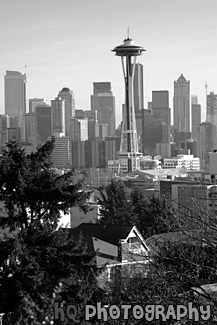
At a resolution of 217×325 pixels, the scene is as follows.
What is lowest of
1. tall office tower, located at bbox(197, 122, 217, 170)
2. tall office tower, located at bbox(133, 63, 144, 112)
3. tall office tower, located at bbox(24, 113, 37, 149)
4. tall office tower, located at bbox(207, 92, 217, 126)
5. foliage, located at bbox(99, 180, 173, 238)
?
foliage, located at bbox(99, 180, 173, 238)

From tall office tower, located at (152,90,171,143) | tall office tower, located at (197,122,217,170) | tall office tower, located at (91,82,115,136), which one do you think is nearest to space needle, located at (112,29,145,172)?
tall office tower, located at (197,122,217,170)

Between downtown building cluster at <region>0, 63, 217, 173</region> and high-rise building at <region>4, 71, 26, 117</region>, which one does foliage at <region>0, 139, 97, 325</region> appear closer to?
downtown building cluster at <region>0, 63, 217, 173</region>

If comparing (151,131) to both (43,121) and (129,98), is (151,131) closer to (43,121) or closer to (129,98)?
(43,121)

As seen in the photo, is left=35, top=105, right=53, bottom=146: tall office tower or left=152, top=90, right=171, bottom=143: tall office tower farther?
left=152, top=90, right=171, bottom=143: tall office tower

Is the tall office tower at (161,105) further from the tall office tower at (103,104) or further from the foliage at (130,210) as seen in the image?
the foliage at (130,210)

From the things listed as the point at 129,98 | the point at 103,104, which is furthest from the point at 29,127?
the point at 129,98

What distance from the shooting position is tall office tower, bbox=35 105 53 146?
154375mm

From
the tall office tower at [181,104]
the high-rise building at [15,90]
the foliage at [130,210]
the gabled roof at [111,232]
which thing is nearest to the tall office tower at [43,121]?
the high-rise building at [15,90]

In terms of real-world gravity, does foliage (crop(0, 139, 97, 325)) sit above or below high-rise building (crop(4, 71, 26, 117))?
below

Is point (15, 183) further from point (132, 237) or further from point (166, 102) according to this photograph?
point (166, 102)

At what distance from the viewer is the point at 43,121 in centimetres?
15625

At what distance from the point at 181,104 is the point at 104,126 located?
899 inches

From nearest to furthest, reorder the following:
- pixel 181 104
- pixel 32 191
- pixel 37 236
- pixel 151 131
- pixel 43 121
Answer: pixel 37 236 < pixel 32 191 < pixel 151 131 < pixel 43 121 < pixel 181 104

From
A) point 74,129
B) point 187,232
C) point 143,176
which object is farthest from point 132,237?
point 74,129
